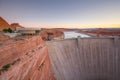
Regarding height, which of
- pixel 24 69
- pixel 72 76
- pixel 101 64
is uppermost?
pixel 24 69

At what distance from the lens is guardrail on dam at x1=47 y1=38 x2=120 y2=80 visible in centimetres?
1645

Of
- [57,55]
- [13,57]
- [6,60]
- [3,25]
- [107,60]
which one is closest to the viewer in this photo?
[6,60]

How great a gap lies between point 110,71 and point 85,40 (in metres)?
4.96

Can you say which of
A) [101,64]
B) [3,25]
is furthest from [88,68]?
[3,25]

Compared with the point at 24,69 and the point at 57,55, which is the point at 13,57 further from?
the point at 57,55

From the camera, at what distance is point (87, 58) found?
696 inches

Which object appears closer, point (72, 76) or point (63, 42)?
point (72, 76)

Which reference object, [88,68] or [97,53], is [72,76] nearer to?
[88,68]

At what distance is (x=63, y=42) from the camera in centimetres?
1759

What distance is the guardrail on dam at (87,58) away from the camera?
648 inches

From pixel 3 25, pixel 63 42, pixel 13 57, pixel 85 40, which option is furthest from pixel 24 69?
pixel 3 25

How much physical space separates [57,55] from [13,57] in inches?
374

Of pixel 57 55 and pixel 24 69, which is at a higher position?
pixel 24 69

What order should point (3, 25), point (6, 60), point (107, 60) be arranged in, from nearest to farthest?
point (6, 60) < point (107, 60) < point (3, 25)
